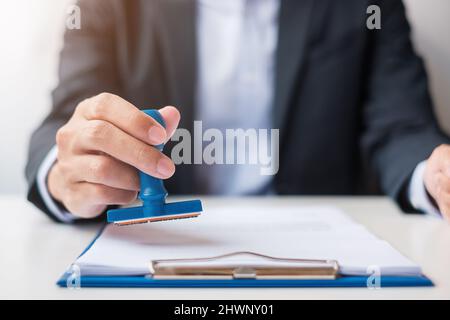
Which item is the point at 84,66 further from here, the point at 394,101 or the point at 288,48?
the point at 394,101

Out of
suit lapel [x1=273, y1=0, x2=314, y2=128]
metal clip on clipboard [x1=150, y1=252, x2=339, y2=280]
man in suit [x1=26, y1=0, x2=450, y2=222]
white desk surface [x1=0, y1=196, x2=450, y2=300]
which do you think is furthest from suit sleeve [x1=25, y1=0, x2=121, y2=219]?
metal clip on clipboard [x1=150, y1=252, x2=339, y2=280]

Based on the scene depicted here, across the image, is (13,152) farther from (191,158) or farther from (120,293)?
(120,293)

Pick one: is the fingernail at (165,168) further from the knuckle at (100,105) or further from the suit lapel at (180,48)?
the suit lapel at (180,48)

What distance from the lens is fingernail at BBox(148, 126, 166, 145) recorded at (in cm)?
38

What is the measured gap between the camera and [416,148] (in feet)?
2.22

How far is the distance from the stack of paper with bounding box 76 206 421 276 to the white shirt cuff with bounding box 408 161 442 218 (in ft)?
0.39

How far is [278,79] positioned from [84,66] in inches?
11.1

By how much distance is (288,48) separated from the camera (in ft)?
2.64

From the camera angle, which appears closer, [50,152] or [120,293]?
[120,293]

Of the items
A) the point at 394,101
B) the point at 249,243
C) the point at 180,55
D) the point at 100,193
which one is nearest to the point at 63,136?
the point at 100,193

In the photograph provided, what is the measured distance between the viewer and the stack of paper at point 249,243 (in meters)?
0.33

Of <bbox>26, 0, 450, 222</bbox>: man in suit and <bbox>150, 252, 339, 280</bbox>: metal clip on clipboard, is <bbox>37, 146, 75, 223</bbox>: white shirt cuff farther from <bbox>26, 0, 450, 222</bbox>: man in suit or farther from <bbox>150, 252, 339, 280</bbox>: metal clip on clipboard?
<bbox>150, 252, 339, 280</bbox>: metal clip on clipboard

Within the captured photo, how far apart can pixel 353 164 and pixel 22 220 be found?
535mm
